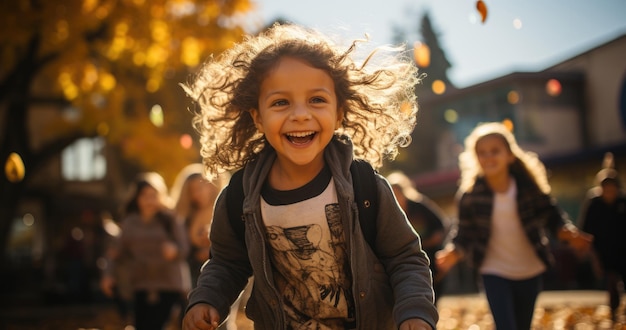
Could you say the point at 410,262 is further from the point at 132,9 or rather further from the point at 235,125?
the point at 132,9

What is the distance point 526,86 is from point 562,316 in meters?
19.9

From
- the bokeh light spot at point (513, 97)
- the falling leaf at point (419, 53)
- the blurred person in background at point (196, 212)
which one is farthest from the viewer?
the bokeh light spot at point (513, 97)

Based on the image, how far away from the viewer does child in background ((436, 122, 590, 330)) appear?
18.5 feet

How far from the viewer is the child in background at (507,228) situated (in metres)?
5.62

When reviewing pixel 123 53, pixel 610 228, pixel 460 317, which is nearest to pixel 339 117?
pixel 610 228

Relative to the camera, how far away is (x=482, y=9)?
6609 millimetres

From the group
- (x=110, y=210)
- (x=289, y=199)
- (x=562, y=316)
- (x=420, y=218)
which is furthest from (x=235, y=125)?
(x=110, y=210)

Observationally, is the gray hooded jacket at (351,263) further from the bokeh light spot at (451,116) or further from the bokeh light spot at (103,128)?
the bokeh light spot at (451,116)

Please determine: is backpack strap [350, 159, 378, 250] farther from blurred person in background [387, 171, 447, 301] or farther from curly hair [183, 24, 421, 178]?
blurred person in background [387, 171, 447, 301]

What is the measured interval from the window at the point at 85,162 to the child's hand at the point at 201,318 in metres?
33.6

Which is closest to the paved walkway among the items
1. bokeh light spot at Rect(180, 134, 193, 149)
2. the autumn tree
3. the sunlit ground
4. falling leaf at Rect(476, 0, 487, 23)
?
the sunlit ground

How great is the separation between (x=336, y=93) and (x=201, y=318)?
1.17m

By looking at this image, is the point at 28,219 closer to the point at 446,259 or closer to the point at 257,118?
the point at 446,259

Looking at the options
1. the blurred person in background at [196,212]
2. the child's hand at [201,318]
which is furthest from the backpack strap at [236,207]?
the blurred person in background at [196,212]
